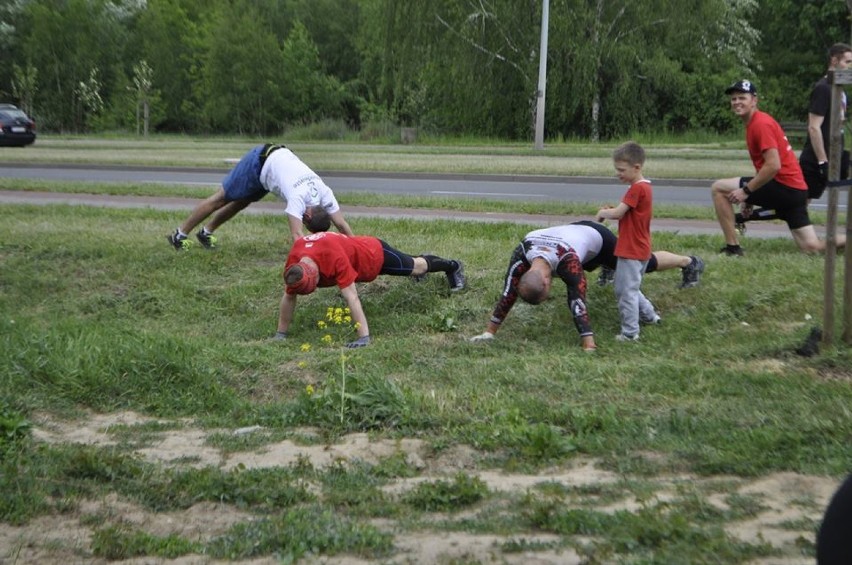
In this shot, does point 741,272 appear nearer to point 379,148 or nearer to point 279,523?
point 279,523

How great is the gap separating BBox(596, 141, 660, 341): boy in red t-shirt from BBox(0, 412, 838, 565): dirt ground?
2.70 meters

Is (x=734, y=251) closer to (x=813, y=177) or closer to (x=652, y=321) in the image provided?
(x=813, y=177)

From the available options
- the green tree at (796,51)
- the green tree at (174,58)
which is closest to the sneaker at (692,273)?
the green tree at (796,51)

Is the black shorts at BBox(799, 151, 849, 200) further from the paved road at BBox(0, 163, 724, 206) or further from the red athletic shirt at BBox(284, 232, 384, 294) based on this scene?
the paved road at BBox(0, 163, 724, 206)

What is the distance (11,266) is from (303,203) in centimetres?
315

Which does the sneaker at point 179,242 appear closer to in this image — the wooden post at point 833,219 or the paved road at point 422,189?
the paved road at point 422,189

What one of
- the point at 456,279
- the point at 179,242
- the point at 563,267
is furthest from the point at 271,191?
the point at 563,267

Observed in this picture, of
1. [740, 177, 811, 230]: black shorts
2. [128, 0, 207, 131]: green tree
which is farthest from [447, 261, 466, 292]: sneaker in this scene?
[128, 0, 207, 131]: green tree

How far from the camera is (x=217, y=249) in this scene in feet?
38.3

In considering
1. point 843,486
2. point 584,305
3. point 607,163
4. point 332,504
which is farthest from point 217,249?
point 607,163

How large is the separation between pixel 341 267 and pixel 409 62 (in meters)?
30.6

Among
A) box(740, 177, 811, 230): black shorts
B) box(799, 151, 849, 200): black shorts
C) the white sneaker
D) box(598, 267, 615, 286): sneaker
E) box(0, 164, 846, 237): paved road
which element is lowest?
the white sneaker

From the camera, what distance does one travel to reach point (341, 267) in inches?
→ 341

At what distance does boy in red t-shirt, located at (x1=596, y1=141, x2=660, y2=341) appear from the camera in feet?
26.8
